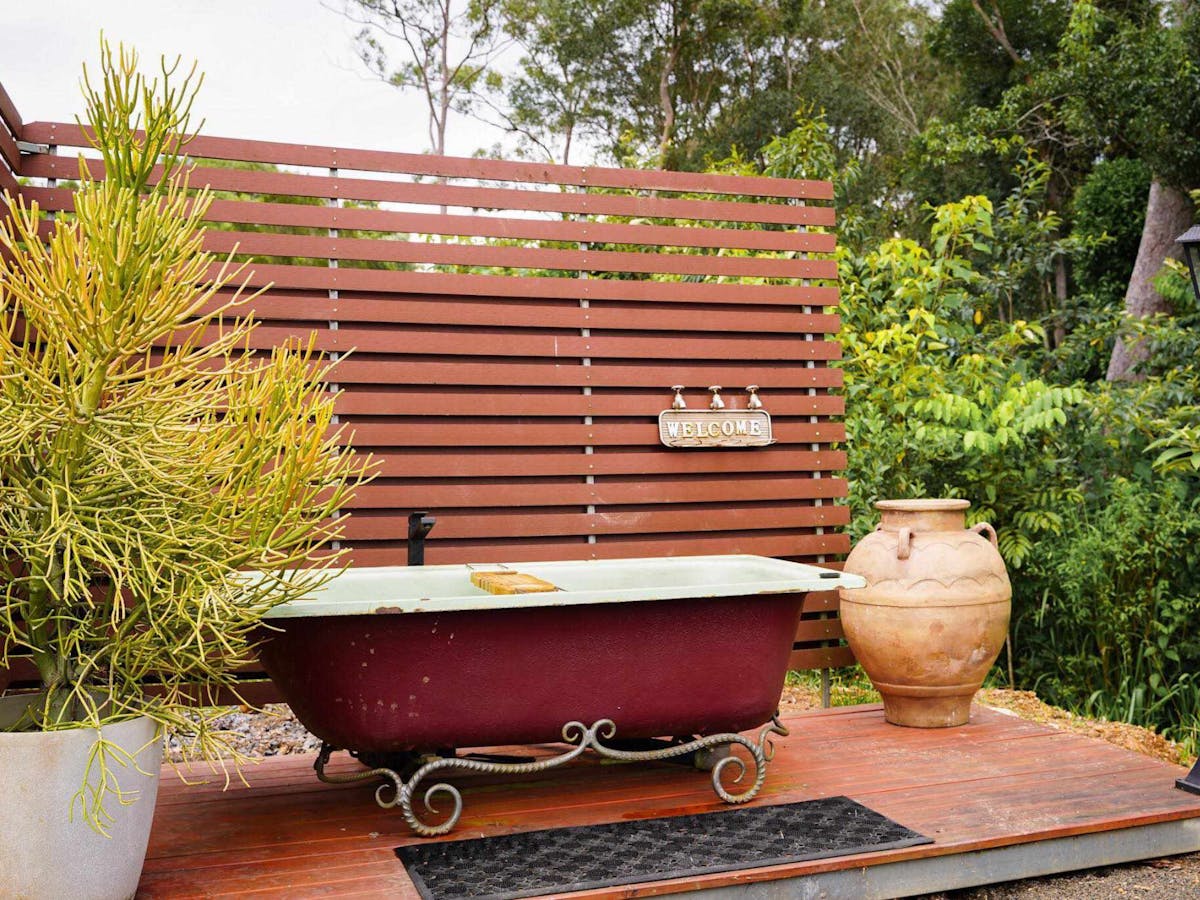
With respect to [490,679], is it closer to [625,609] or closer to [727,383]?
[625,609]

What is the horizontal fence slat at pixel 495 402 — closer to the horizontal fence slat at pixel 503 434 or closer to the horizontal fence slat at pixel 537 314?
the horizontal fence slat at pixel 503 434

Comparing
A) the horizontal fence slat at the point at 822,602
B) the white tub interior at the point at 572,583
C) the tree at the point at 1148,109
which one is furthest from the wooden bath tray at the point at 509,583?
the tree at the point at 1148,109

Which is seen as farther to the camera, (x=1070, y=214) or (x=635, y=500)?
(x=1070, y=214)

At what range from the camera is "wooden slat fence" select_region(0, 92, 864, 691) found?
4.00 m

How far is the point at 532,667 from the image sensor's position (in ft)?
9.94

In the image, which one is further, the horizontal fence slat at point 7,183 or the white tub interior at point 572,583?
the horizontal fence slat at point 7,183

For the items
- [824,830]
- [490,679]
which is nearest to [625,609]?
[490,679]

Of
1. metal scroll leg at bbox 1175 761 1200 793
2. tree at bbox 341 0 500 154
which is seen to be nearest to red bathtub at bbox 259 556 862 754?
metal scroll leg at bbox 1175 761 1200 793

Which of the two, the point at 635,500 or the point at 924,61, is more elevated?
the point at 924,61

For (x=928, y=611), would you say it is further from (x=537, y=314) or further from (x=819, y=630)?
(x=537, y=314)

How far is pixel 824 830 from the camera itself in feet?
9.48

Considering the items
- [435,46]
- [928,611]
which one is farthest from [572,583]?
[435,46]

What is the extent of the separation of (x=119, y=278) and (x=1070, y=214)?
12332 mm

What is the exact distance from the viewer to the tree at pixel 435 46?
56.8ft
